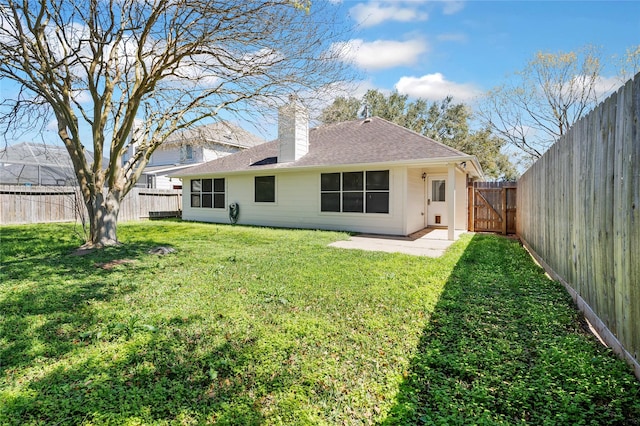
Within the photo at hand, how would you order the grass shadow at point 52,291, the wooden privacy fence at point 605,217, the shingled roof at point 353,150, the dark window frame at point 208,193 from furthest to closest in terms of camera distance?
the dark window frame at point 208,193 → the shingled roof at point 353,150 → the grass shadow at point 52,291 → the wooden privacy fence at point 605,217

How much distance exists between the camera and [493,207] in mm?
11836

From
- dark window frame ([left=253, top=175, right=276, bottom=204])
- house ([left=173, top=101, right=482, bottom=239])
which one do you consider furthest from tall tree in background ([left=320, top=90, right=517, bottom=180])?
dark window frame ([left=253, top=175, right=276, bottom=204])

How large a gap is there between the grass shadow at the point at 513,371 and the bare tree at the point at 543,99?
833 inches

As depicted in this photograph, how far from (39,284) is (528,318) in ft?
20.5

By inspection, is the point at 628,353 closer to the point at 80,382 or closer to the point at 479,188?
the point at 80,382

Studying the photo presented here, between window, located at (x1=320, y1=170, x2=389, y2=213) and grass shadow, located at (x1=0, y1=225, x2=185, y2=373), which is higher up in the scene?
window, located at (x1=320, y1=170, x2=389, y2=213)

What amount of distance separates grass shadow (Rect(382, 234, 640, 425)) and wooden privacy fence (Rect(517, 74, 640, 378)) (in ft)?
0.80

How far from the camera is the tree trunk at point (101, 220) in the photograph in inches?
293

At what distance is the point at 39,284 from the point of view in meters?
4.70

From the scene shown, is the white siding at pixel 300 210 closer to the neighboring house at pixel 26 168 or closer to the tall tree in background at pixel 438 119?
the neighboring house at pixel 26 168

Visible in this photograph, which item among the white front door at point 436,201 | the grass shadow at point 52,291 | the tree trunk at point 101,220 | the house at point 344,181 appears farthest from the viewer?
the white front door at point 436,201

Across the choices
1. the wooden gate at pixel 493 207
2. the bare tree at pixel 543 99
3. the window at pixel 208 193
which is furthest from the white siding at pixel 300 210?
the bare tree at pixel 543 99

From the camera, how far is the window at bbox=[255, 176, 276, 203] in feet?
43.6

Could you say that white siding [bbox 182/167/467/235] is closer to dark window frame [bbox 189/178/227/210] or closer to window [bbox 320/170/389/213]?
window [bbox 320/170/389/213]
